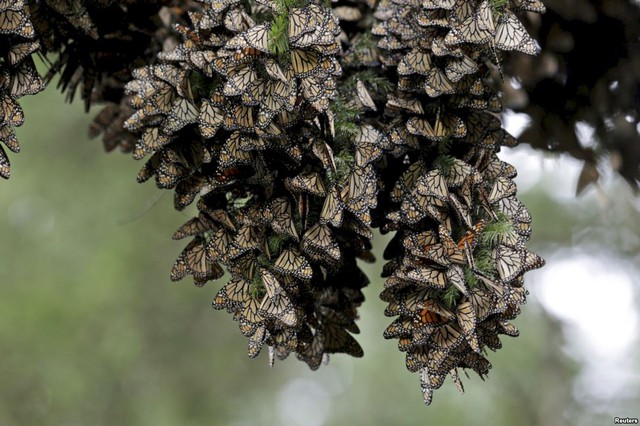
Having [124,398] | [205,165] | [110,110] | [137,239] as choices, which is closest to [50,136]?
[137,239]

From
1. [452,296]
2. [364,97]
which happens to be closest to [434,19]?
[364,97]

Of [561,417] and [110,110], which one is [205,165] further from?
[561,417]

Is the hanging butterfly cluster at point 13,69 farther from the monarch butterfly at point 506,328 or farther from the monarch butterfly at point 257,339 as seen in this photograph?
the monarch butterfly at point 506,328

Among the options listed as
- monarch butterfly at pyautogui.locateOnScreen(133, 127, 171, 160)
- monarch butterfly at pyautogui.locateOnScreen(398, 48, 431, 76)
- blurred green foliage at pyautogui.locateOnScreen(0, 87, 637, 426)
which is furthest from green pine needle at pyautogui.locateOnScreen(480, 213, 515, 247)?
blurred green foliage at pyautogui.locateOnScreen(0, 87, 637, 426)

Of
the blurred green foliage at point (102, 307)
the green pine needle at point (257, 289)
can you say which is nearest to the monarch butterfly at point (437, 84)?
the green pine needle at point (257, 289)

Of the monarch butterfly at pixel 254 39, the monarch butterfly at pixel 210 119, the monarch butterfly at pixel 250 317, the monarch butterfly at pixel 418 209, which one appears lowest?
the monarch butterfly at pixel 250 317

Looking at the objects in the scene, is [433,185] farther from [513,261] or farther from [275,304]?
[275,304]
